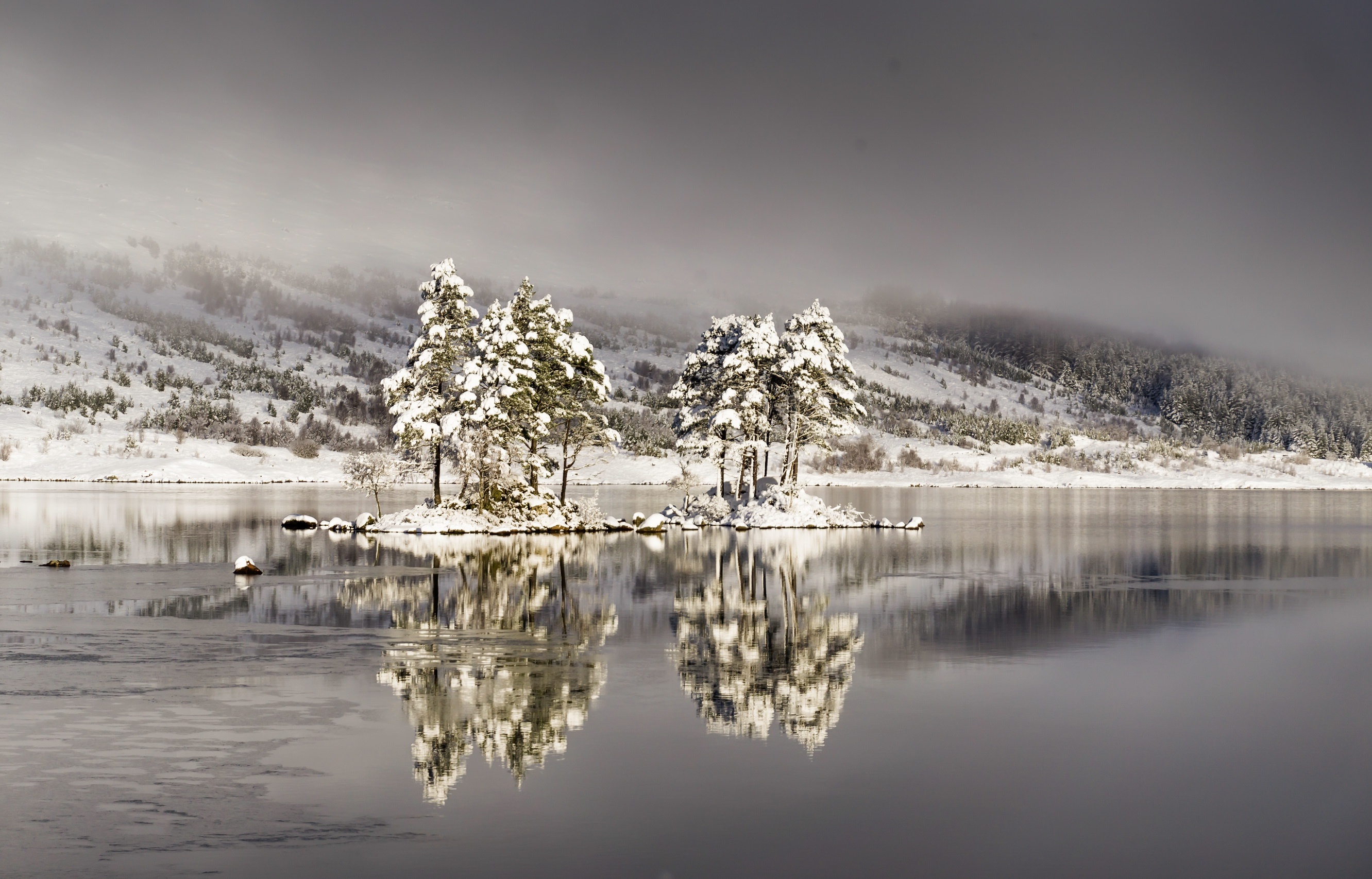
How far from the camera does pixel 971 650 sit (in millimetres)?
24812

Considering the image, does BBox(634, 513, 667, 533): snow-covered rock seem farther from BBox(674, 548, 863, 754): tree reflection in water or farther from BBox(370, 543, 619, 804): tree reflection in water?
BBox(674, 548, 863, 754): tree reflection in water

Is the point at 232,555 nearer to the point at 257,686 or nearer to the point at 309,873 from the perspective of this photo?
the point at 257,686

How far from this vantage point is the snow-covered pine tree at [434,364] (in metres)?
59.3

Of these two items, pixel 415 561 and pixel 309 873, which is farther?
pixel 415 561

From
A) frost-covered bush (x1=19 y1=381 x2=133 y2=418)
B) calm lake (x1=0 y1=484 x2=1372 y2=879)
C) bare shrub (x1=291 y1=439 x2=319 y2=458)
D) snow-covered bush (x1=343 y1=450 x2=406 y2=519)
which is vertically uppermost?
frost-covered bush (x1=19 y1=381 x2=133 y2=418)

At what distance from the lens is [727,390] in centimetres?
7188

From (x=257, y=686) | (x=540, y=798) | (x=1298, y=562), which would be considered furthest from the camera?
(x=1298, y=562)

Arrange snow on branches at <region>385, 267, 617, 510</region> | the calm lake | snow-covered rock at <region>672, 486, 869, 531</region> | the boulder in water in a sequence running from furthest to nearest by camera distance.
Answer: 1. snow-covered rock at <region>672, 486, 869, 531</region>
2. snow on branches at <region>385, 267, 617, 510</region>
3. the boulder in water
4. the calm lake

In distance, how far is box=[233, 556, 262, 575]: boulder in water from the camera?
37594 millimetres

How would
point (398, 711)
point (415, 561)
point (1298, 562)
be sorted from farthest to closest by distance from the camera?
point (1298, 562) < point (415, 561) < point (398, 711)

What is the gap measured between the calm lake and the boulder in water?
106 centimetres

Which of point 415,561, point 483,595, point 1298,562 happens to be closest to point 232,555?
point 415,561

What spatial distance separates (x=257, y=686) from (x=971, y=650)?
46.6 feet

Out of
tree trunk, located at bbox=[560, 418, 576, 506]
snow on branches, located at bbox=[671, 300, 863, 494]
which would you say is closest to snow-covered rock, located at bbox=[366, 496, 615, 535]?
tree trunk, located at bbox=[560, 418, 576, 506]
